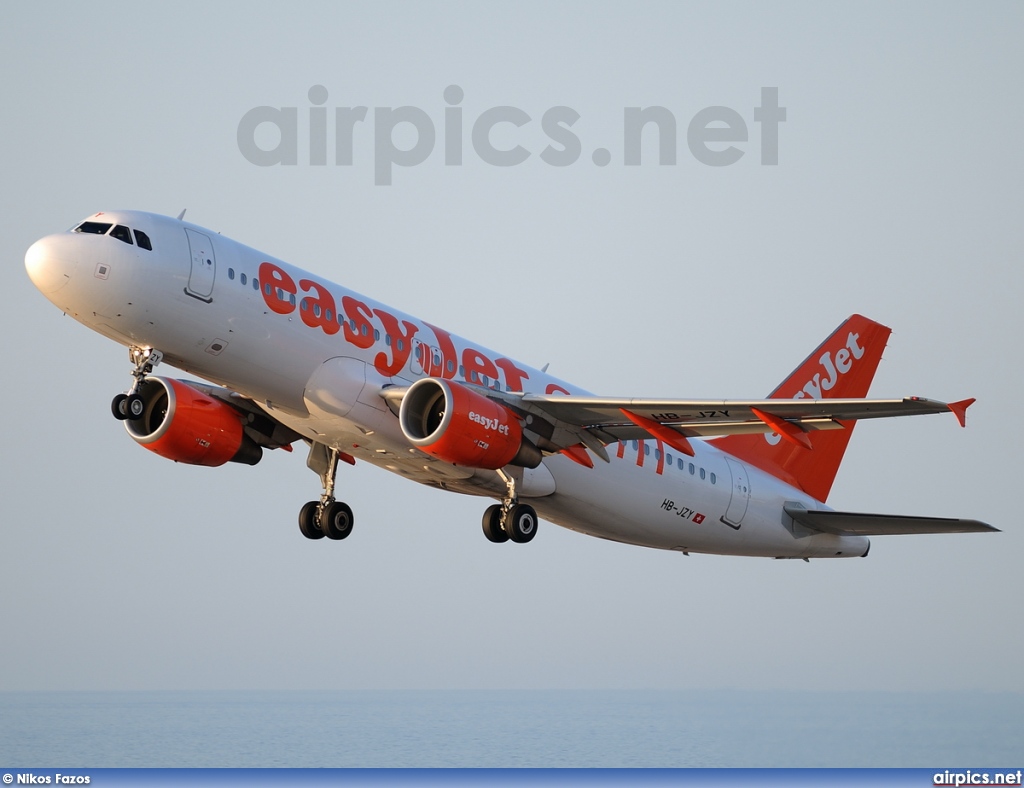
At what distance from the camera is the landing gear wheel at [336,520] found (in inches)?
1247

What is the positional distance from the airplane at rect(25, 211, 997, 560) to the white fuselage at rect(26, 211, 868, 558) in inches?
1.6

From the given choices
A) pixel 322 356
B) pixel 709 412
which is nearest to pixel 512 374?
pixel 709 412

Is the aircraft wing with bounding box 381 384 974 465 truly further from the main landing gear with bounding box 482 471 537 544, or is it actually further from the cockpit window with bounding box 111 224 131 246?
the cockpit window with bounding box 111 224 131 246

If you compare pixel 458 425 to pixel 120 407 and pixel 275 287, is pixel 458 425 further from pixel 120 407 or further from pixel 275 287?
pixel 120 407

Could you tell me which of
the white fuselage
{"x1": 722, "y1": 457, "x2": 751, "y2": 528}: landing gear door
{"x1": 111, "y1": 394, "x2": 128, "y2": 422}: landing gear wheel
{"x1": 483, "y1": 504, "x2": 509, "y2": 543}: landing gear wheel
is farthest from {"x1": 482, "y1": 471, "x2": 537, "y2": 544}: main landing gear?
{"x1": 111, "y1": 394, "x2": 128, "y2": 422}: landing gear wheel

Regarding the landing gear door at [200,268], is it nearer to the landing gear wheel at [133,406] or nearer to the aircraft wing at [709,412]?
the landing gear wheel at [133,406]

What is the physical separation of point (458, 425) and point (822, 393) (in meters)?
16.2

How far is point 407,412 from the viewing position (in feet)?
89.0

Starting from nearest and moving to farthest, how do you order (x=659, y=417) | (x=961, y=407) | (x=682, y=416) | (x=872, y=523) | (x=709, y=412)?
1. (x=961, y=407)
2. (x=709, y=412)
3. (x=682, y=416)
4. (x=659, y=417)
5. (x=872, y=523)

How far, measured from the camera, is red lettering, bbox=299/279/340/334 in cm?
2669

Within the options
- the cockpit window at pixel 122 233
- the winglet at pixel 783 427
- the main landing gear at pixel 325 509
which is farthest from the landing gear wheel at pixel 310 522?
the winglet at pixel 783 427

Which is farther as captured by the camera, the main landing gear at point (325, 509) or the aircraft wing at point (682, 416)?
the main landing gear at point (325, 509)

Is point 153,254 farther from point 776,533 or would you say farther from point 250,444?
point 776,533

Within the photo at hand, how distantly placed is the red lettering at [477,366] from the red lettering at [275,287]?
470cm
